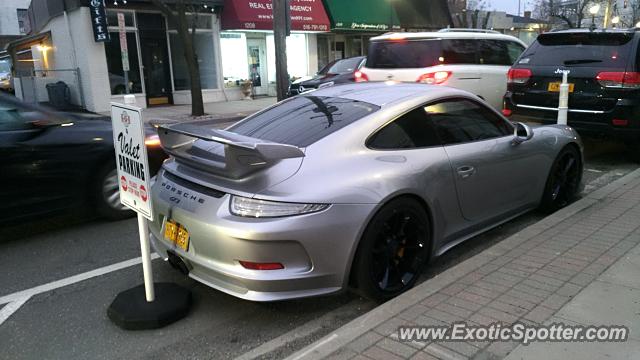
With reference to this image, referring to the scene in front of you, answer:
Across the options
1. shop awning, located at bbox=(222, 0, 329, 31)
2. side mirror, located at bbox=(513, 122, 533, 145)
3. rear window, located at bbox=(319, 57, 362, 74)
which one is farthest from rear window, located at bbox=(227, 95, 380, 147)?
shop awning, located at bbox=(222, 0, 329, 31)

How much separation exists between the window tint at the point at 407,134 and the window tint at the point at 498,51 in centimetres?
622

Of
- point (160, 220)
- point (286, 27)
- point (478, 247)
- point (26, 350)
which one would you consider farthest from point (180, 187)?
point (286, 27)

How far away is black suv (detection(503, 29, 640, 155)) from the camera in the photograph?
7137mm

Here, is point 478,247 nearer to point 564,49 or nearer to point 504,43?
point 564,49

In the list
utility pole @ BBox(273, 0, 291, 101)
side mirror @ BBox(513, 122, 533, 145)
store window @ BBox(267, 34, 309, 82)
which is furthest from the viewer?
→ store window @ BBox(267, 34, 309, 82)

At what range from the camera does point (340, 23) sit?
884 inches

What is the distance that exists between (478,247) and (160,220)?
8.82 feet

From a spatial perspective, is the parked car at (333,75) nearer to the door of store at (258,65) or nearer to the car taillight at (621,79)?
the door of store at (258,65)

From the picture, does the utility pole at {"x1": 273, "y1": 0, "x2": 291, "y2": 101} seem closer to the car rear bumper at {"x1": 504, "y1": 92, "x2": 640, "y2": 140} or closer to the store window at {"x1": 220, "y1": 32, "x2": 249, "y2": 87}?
the store window at {"x1": 220, "y1": 32, "x2": 249, "y2": 87}

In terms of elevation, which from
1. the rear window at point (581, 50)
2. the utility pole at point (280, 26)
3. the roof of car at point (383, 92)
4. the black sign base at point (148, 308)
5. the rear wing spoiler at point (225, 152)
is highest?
the utility pole at point (280, 26)

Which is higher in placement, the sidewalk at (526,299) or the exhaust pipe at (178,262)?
the exhaust pipe at (178,262)

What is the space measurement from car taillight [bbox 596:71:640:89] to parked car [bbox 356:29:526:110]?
242 cm

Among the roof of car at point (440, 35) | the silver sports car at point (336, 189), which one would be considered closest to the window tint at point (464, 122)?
the silver sports car at point (336, 189)

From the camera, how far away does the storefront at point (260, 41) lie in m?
19.8
